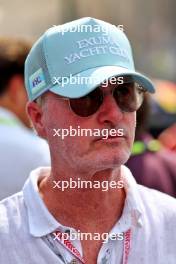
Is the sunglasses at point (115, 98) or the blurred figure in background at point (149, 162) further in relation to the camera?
the blurred figure in background at point (149, 162)

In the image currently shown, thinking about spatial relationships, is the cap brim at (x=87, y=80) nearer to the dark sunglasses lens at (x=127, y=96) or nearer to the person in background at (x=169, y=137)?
the dark sunglasses lens at (x=127, y=96)

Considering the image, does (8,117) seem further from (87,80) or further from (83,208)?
(87,80)

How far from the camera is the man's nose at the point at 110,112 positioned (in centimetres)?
214

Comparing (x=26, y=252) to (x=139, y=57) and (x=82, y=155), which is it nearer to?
(x=82, y=155)

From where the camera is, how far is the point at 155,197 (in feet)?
7.76

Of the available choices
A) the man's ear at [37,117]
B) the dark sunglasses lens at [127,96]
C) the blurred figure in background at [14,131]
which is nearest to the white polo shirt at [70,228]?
the man's ear at [37,117]

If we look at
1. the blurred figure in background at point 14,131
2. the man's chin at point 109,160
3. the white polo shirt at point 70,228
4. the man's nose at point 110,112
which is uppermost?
the man's nose at point 110,112

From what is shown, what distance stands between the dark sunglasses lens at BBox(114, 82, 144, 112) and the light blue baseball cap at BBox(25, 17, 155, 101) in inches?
1.0

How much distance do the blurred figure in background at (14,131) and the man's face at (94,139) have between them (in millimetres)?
1051

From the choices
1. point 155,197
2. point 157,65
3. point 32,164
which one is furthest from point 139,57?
point 155,197

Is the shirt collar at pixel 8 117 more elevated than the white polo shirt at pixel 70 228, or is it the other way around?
the white polo shirt at pixel 70 228

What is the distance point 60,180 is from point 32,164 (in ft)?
3.51

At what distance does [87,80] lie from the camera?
2148 millimetres

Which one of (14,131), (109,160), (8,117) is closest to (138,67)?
(8,117)
